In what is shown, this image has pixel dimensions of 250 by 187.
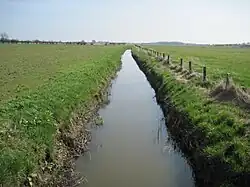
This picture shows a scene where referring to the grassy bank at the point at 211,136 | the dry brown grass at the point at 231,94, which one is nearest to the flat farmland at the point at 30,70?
the grassy bank at the point at 211,136

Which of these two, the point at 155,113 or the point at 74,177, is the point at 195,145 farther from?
the point at 155,113

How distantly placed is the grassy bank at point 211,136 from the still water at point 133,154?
60 centimetres

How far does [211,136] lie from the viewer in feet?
34.5

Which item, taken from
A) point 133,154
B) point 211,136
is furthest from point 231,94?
point 133,154

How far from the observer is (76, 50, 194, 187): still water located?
1039cm

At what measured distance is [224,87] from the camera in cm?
1512

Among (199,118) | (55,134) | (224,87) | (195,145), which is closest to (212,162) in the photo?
(195,145)

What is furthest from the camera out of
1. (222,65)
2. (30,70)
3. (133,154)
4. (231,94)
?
(222,65)

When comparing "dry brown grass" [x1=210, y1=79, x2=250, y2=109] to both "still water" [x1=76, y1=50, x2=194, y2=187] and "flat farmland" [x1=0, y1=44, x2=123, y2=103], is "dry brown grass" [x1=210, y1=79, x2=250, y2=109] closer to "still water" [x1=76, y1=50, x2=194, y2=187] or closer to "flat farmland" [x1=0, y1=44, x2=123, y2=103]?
"still water" [x1=76, y1=50, x2=194, y2=187]

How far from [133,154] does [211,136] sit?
3.30 metres

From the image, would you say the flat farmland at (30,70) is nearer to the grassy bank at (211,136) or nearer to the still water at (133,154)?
the still water at (133,154)

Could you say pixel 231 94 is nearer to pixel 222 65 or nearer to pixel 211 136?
pixel 211 136

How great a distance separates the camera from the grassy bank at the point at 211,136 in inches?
330

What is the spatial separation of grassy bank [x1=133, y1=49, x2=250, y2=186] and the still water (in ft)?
1.98
